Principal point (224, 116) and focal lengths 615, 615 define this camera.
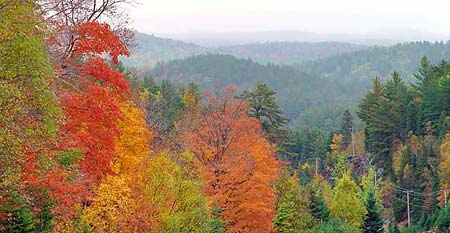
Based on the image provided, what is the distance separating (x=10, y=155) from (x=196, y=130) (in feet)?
65.4

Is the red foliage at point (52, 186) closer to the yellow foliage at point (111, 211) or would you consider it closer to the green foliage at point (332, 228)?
the yellow foliage at point (111, 211)

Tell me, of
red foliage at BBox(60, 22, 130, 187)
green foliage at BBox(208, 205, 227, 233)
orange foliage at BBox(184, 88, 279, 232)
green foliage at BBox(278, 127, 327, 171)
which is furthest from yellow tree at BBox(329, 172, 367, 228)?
green foliage at BBox(278, 127, 327, 171)

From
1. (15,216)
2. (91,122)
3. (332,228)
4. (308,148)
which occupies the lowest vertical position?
(308,148)

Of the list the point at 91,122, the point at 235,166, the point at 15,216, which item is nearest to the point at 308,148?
the point at 235,166

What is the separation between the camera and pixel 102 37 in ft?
54.8

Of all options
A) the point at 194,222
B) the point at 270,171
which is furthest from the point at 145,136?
the point at 194,222

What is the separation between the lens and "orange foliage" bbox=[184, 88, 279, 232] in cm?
2864

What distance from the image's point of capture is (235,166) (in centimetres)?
2955

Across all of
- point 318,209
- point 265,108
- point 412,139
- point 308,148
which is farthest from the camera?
point 308,148

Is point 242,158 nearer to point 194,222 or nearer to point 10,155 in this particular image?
point 194,222

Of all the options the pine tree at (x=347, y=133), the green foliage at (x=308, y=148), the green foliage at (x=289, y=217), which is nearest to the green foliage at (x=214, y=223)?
the green foliage at (x=289, y=217)

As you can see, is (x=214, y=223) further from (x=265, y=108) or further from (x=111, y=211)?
(x=265, y=108)

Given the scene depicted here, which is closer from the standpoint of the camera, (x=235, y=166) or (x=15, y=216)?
(x=15, y=216)

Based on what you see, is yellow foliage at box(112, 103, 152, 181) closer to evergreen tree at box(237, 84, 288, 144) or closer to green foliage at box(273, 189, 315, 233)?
green foliage at box(273, 189, 315, 233)
